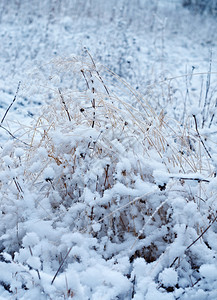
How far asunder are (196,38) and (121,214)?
8834 millimetres

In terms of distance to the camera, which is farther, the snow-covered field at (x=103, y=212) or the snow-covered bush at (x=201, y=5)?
the snow-covered bush at (x=201, y=5)

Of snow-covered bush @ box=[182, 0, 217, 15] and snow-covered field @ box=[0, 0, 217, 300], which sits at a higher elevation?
snow-covered bush @ box=[182, 0, 217, 15]

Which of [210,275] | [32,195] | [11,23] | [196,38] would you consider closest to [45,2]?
[11,23]

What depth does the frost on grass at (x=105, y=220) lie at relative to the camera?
1232 millimetres

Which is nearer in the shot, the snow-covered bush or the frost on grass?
the frost on grass

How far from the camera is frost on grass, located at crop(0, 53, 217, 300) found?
1232 millimetres

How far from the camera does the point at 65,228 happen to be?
149 cm

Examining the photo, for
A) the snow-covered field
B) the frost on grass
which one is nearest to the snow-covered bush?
the snow-covered field

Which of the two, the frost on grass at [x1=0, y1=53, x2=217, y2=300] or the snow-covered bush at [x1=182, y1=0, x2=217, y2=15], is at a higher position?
the snow-covered bush at [x1=182, y1=0, x2=217, y2=15]

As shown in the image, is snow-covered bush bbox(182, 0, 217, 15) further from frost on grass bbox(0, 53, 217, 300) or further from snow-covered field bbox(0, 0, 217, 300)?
frost on grass bbox(0, 53, 217, 300)

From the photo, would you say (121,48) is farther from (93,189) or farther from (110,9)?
(93,189)

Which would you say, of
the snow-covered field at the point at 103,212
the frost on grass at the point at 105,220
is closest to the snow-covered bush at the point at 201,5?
the snow-covered field at the point at 103,212

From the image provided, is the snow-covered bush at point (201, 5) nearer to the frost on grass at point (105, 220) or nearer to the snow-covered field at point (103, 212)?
the snow-covered field at point (103, 212)

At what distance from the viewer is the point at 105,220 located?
1572mm
